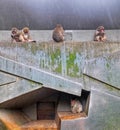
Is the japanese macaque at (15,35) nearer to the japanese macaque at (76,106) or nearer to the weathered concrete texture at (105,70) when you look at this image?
the weathered concrete texture at (105,70)

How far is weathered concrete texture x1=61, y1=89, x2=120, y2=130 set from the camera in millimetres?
6547

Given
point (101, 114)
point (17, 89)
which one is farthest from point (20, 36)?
point (101, 114)

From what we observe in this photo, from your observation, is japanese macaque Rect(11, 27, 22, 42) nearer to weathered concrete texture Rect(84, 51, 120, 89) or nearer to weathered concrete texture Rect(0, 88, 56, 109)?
weathered concrete texture Rect(0, 88, 56, 109)

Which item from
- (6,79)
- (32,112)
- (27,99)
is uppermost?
(6,79)

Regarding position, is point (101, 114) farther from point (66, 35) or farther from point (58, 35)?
point (66, 35)

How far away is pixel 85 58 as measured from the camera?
677 cm

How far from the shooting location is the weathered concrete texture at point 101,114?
6.55 meters

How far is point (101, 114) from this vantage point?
661 centimetres

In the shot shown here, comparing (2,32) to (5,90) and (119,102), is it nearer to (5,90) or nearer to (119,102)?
(5,90)

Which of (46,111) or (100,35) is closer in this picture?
(100,35)

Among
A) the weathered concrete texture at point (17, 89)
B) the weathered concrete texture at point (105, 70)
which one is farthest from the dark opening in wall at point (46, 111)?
the weathered concrete texture at point (105, 70)

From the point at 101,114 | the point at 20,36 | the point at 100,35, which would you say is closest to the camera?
the point at 101,114

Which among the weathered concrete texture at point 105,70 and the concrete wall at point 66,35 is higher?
the concrete wall at point 66,35

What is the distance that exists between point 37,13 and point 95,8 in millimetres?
1437
